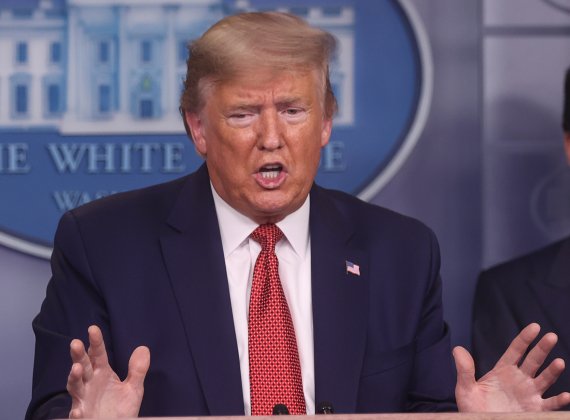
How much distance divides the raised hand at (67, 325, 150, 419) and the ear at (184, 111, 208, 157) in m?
0.54

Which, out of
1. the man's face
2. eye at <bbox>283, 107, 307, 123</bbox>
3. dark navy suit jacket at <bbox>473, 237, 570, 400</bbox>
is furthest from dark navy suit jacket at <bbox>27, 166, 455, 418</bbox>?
dark navy suit jacket at <bbox>473, 237, 570, 400</bbox>

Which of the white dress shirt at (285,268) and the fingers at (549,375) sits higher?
the white dress shirt at (285,268)

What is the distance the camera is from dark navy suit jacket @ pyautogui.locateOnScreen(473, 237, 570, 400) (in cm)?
286

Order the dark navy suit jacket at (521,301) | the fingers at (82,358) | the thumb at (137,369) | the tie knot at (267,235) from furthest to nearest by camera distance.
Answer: the dark navy suit jacket at (521,301) → the tie knot at (267,235) → the thumb at (137,369) → the fingers at (82,358)

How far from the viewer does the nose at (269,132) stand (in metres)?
2.29

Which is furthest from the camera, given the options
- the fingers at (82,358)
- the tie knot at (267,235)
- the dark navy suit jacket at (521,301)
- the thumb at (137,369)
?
the dark navy suit jacket at (521,301)

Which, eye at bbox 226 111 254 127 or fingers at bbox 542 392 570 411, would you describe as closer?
fingers at bbox 542 392 570 411

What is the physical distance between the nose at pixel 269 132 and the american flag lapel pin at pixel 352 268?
1.00 feet

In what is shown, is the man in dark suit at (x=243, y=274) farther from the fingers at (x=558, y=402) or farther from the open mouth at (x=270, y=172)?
the fingers at (x=558, y=402)

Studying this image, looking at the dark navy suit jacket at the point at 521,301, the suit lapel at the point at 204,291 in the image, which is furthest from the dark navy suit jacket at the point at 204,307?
the dark navy suit jacket at the point at 521,301

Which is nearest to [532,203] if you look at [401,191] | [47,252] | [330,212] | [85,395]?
[401,191]

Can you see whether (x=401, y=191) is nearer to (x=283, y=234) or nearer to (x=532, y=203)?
(x=532, y=203)

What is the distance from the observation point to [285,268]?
7.88 ft

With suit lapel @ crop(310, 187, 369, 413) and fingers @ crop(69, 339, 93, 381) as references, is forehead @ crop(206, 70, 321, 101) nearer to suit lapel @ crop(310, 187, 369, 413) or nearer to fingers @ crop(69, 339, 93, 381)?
suit lapel @ crop(310, 187, 369, 413)
